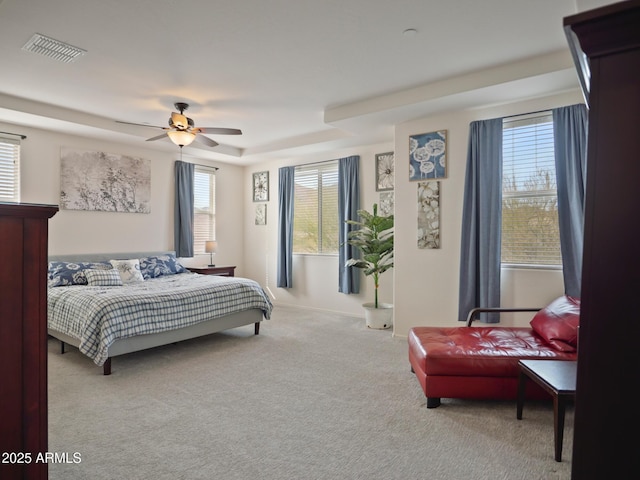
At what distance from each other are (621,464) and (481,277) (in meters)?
3.45

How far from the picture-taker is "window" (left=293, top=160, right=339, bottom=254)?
6.07m

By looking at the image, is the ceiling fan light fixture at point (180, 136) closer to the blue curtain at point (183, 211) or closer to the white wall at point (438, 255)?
the blue curtain at point (183, 211)

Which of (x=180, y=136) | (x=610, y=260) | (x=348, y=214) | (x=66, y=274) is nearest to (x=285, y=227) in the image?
(x=348, y=214)

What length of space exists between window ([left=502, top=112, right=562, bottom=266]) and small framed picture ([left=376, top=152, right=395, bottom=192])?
1.69m

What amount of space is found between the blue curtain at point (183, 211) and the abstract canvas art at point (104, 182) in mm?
455

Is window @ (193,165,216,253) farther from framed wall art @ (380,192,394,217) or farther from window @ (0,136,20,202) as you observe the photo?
framed wall art @ (380,192,394,217)

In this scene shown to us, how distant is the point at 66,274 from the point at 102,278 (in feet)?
1.49

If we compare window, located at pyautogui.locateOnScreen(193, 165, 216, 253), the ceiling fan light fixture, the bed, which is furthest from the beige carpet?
window, located at pyautogui.locateOnScreen(193, 165, 216, 253)

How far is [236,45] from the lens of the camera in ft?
9.82

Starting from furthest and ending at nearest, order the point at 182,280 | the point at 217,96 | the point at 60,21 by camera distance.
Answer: the point at 182,280 < the point at 217,96 < the point at 60,21

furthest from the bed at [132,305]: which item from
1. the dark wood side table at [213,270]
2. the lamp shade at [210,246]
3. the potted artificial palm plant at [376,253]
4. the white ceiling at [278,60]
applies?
the white ceiling at [278,60]

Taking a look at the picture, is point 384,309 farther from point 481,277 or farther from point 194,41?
point 194,41

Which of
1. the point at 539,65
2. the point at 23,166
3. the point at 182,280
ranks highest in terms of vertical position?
the point at 539,65

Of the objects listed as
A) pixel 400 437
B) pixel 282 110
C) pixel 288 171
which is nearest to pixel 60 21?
pixel 282 110
